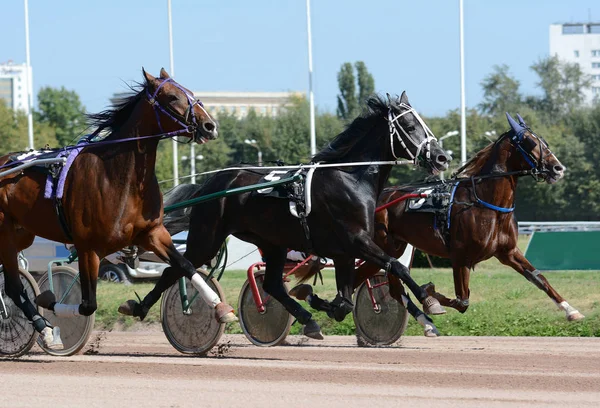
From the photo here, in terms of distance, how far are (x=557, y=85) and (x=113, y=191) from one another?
7746cm

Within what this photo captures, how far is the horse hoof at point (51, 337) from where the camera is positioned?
9773 mm

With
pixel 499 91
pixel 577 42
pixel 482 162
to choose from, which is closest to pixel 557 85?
pixel 499 91

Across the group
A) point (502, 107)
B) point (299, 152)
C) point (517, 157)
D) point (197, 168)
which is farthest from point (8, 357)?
point (502, 107)

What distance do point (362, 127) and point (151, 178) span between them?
2.47m

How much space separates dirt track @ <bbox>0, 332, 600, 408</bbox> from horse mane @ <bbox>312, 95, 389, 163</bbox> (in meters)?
1.92

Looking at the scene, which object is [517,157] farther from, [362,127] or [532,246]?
[532,246]

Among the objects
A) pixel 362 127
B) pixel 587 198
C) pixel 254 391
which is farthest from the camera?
pixel 587 198

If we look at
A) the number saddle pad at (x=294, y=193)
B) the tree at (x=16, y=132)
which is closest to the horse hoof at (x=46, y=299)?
the number saddle pad at (x=294, y=193)

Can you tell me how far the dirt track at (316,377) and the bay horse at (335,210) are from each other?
2.29 feet

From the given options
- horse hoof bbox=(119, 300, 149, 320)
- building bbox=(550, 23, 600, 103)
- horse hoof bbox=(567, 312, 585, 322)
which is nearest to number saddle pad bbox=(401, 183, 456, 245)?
horse hoof bbox=(567, 312, 585, 322)

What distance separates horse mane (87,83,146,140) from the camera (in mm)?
9836

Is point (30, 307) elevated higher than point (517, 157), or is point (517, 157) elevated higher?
point (517, 157)

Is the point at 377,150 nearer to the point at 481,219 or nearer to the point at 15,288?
the point at 481,219

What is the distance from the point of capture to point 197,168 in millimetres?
67500
